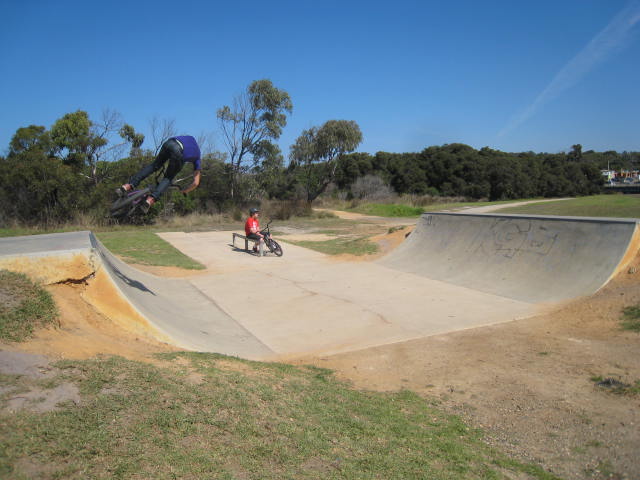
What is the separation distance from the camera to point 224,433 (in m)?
3.09

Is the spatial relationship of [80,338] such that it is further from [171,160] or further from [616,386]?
[616,386]

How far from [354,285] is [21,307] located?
6.89 metres

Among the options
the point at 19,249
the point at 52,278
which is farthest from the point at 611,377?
the point at 19,249

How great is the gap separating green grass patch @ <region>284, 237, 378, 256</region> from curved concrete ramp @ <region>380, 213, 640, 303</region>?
5.32 feet

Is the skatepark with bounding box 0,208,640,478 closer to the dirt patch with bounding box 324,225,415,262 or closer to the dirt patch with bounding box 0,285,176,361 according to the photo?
the dirt patch with bounding box 0,285,176,361

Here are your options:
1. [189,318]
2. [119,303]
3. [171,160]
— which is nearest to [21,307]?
[119,303]

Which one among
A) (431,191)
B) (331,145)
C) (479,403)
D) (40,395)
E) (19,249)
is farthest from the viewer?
(431,191)

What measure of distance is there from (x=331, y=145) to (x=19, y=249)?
31.7 m

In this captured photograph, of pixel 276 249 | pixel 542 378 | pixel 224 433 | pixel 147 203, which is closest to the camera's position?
pixel 224 433

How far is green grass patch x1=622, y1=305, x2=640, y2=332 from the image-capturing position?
6.25m

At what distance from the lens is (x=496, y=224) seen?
39.2 ft

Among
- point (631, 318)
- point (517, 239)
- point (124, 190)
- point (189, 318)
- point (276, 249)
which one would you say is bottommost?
point (189, 318)

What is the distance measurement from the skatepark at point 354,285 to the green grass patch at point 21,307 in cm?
38

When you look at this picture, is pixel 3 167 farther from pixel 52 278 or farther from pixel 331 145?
pixel 331 145
